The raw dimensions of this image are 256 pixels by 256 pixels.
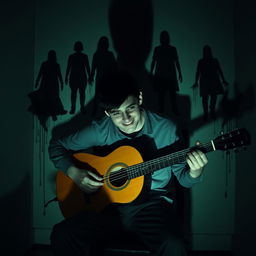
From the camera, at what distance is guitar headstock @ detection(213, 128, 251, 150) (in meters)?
1.21

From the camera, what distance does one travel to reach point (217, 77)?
1.99m

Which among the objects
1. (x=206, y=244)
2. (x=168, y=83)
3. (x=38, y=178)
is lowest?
(x=206, y=244)

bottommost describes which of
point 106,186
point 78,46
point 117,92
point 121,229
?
point 121,229

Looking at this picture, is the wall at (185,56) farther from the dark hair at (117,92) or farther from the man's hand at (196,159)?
the man's hand at (196,159)

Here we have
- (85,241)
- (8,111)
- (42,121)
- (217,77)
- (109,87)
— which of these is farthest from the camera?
(42,121)

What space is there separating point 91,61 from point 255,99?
1366 mm

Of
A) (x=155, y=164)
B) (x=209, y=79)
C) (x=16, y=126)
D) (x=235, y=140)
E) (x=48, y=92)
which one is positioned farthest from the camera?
(x=48, y=92)

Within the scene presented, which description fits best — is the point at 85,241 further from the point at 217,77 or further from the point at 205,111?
the point at 217,77

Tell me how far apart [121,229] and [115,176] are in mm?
341

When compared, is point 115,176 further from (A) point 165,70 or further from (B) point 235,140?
(A) point 165,70

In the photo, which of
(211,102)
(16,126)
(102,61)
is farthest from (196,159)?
(16,126)

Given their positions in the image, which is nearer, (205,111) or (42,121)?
(205,111)

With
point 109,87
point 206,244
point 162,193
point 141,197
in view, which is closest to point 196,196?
point 206,244

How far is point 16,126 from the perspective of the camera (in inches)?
73.4
